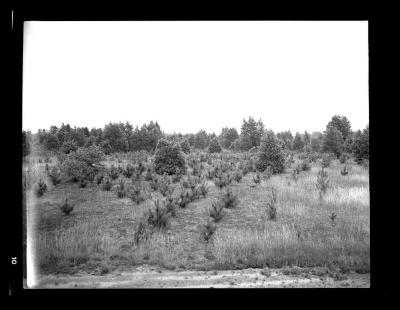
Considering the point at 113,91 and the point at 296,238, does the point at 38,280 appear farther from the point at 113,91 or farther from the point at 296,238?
the point at 296,238

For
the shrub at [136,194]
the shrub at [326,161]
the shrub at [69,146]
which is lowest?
the shrub at [136,194]

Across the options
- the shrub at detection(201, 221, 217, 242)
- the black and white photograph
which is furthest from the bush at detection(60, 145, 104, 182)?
the shrub at detection(201, 221, 217, 242)

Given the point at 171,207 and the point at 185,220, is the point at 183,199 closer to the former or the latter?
the point at 171,207

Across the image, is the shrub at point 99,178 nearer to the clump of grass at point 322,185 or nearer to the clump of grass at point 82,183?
the clump of grass at point 82,183

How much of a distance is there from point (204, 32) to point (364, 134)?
3.79 meters

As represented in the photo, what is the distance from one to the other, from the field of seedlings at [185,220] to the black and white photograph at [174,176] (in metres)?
0.02

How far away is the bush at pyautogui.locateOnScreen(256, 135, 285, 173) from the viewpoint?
781 centimetres

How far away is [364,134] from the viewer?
5.78 m

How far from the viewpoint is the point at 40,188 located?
545 centimetres

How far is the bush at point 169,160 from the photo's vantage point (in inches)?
277

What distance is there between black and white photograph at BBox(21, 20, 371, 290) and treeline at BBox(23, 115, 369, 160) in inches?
1.7

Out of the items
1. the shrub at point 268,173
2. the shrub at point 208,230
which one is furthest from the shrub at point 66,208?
the shrub at point 268,173

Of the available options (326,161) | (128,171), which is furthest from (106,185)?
(326,161)
